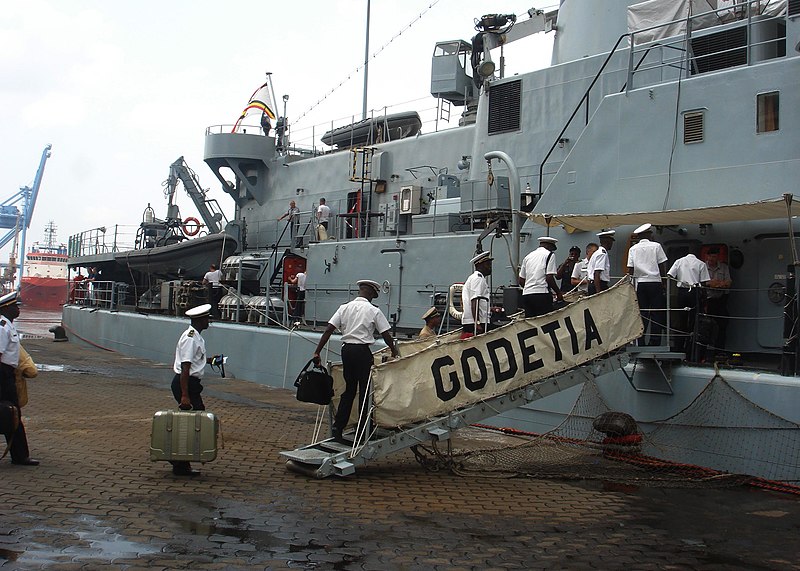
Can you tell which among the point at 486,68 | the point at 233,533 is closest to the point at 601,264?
the point at 486,68

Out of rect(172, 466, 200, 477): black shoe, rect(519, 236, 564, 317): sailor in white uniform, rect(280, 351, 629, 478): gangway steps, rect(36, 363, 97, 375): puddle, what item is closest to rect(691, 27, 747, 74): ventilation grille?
rect(519, 236, 564, 317): sailor in white uniform

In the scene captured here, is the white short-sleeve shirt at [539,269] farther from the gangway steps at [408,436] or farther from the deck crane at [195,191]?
the deck crane at [195,191]

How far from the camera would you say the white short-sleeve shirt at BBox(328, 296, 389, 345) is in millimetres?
7008

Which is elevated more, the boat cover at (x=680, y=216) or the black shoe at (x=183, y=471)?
the boat cover at (x=680, y=216)

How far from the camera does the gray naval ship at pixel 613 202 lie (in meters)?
8.13

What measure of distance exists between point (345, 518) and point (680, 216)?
4987mm

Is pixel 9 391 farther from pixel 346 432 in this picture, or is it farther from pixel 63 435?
pixel 346 432

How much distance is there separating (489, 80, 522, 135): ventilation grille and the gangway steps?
5136 millimetres

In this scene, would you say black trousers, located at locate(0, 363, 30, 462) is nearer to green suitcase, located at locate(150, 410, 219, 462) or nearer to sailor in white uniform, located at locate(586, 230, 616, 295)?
green suitcase, located at locate(150, 410, 219, 462)

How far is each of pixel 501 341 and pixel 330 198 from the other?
11345 mm

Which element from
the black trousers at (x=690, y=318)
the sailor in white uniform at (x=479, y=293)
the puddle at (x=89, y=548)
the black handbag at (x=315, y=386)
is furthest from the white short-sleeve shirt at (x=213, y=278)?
the puddle at (x=89, y=548)

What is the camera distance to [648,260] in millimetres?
8312

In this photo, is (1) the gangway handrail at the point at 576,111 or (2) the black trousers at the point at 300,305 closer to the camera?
(1) the gangway handrail at the point at 576,111

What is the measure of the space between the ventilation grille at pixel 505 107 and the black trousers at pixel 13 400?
25.1 feet
